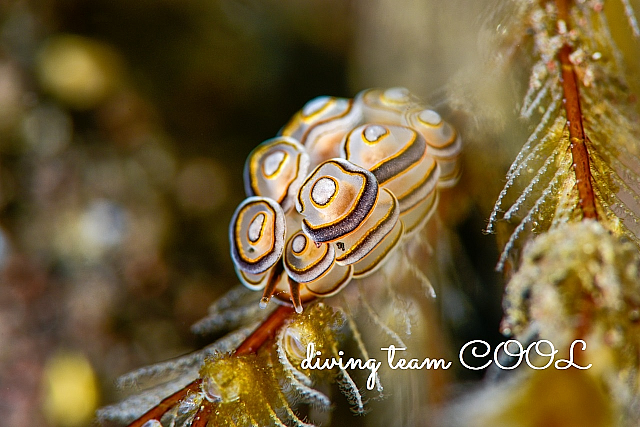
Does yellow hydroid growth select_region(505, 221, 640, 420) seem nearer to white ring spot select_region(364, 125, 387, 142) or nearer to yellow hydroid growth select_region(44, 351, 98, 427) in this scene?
white ring spot select_region(364, 125, 387, 142)

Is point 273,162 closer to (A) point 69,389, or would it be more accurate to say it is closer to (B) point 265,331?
(B) point 265,331

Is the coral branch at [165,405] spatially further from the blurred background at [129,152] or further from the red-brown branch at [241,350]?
the blurred background at [129,152]

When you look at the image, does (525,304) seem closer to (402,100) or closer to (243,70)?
(402,100)

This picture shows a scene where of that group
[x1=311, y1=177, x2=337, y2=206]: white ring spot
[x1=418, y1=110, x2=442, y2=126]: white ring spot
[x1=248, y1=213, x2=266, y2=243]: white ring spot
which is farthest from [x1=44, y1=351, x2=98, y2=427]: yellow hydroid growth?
[x1=418, y1=110, x2=442, y2=126]: white ring spot

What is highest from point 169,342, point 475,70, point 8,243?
point 8,243

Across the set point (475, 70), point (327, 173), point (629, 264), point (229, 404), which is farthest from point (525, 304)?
point (475, 70)

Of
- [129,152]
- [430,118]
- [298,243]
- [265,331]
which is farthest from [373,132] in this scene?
[129,152]
